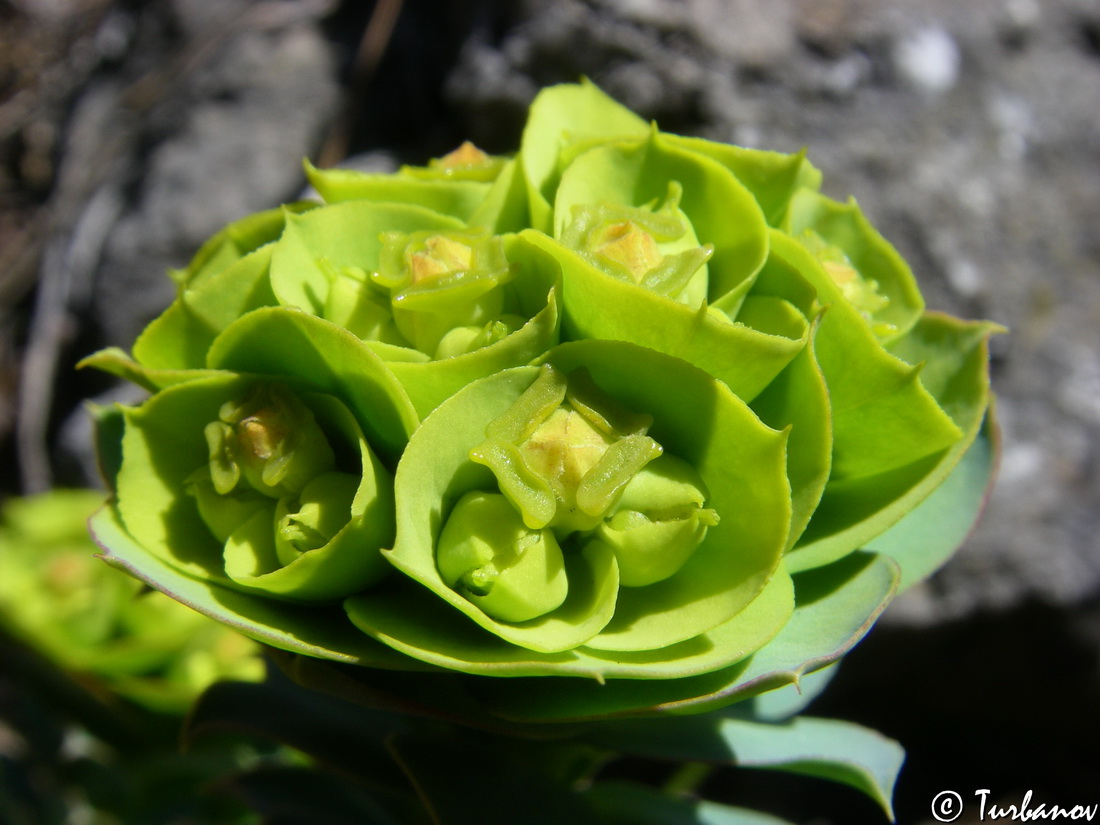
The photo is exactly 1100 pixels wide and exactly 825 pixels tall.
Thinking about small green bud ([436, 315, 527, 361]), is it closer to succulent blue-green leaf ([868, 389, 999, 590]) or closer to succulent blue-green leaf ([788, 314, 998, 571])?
succulent blue-green leaf ([788, 314, 998, 571])

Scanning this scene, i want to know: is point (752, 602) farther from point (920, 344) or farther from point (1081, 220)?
point (1081, 220)

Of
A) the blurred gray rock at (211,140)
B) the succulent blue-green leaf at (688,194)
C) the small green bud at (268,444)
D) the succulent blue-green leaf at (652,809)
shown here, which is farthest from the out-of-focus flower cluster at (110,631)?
the succulent blue-green leaf at (688,194)

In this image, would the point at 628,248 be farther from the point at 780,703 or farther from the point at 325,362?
the point at 780,703

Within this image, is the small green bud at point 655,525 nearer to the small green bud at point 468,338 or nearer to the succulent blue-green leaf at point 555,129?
the small green bud at point 468,338

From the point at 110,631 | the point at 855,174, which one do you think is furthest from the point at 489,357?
the point at 855,174

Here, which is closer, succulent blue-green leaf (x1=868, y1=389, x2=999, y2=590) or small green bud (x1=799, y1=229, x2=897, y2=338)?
small green bud (x1=799, y1=229, x2=897, y2=338)

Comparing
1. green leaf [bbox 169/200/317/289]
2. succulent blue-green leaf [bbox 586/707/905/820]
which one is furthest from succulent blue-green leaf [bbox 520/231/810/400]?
succulent blue-green leaf [bbox 586/707/905/820]
